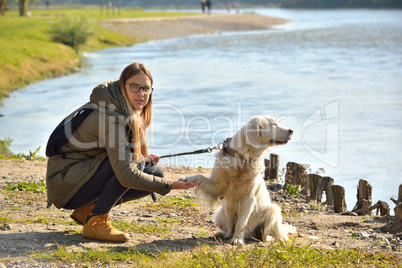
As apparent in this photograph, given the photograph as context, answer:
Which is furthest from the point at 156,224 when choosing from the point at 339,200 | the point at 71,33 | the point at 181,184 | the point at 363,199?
the point at 71,33

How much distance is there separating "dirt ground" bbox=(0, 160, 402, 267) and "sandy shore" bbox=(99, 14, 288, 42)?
35.4 metres

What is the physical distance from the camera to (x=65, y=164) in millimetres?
4895

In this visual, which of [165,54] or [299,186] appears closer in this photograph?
[299,186]

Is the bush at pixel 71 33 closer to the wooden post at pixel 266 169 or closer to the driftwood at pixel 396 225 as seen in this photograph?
the wooden post at pixel 266 169

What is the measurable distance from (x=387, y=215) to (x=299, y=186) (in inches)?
60.0

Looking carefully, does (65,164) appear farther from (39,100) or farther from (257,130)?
(39,100)

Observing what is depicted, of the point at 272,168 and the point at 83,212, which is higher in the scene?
Answer: the point at 83,212

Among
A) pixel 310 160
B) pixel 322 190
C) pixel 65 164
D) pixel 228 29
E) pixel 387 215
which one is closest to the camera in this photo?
pixel 65 164

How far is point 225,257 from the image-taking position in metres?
4.70

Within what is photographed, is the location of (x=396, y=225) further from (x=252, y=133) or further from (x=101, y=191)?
(x=101, y=191)

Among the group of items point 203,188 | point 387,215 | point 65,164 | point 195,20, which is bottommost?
point 387,215

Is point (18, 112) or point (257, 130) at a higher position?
point (257, 130)

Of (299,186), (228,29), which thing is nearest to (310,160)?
(299,186)

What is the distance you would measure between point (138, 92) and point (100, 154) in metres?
0.68
